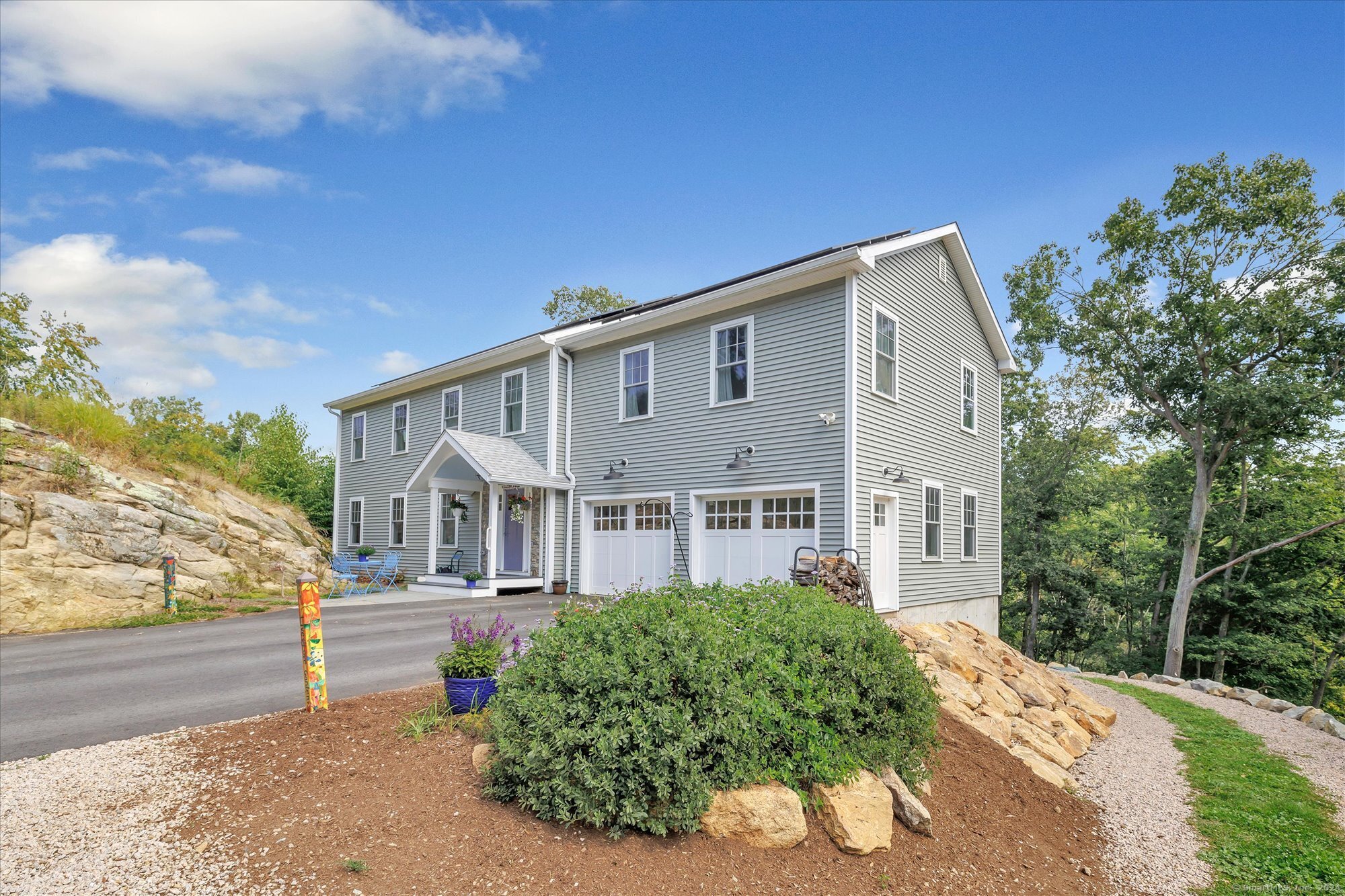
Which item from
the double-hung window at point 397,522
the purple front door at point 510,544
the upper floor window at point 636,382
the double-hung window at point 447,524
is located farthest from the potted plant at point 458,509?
the upper floor window at point 636,382

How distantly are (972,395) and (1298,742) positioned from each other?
917cm

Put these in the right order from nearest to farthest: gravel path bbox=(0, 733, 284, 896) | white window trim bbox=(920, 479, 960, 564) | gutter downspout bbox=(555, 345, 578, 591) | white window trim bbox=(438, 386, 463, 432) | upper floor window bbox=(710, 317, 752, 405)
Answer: gravel path bbox=(0, 733, 284, 896) → upper floor window bbox=(710, 317, 752, 405) → white window trim bbox=(920, 479, 960, 564) → gutter downspout bbox=(555, 345, 578, 591) → white window trim bbox=(438, 386, 463, 432)

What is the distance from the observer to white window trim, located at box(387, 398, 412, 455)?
68.4 feet

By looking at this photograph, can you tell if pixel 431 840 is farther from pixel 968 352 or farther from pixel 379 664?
pixel 968 352

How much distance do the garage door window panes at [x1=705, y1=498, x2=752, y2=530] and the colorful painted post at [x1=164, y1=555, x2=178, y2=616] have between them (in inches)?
367

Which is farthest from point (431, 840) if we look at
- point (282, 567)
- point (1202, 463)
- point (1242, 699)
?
point (1202, 463)

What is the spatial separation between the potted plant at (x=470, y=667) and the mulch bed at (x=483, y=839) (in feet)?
1.28

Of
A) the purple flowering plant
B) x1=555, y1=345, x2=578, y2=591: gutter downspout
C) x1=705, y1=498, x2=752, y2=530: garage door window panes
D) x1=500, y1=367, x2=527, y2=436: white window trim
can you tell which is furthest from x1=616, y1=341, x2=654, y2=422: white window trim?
the purple flowering plant

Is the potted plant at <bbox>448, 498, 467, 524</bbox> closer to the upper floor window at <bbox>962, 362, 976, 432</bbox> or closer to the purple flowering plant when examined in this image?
the upper floor window at <bbox>962, 362, 976, 432</bbox>

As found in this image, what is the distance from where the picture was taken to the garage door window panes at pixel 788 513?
11.8m

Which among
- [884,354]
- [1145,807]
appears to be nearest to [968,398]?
[884,354]

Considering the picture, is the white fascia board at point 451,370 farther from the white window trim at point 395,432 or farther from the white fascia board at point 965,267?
the white fascia board at point 965,267

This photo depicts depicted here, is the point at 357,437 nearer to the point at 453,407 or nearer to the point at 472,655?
the point at 453,407

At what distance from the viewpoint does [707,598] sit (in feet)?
16.0
